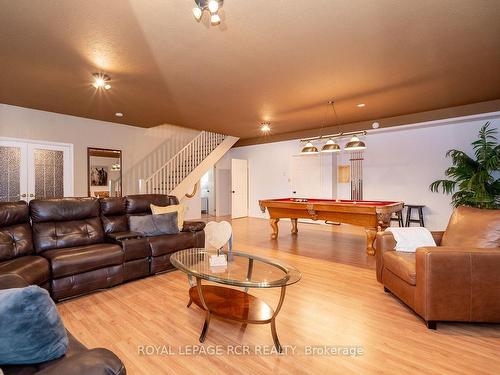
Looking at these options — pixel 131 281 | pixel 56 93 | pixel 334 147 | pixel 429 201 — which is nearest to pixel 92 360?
pixel 131 281

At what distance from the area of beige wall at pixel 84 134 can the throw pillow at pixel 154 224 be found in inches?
129

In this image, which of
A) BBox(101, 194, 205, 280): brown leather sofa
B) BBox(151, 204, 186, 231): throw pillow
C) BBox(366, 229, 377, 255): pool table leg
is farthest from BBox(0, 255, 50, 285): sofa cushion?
BBox(366, 229, 377, 255): pool table leg

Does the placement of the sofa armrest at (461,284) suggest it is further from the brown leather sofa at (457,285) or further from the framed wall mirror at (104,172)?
the framed wall mirror at (104,172)

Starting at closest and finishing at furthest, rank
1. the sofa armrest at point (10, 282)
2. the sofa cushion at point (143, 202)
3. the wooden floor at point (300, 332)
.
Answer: the sofa armrest at point (10, 282)
the wooden floor at point (300, 332)
the sofa cushion at point (143, 202)

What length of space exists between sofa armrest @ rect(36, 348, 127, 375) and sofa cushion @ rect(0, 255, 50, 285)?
5.81 feet

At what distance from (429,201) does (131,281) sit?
595cm

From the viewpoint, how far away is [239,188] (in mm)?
8703

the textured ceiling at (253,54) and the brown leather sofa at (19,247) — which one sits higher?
the textured ceiling at (253,54)

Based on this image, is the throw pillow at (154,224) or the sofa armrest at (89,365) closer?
the sofa armrest at (89,365)

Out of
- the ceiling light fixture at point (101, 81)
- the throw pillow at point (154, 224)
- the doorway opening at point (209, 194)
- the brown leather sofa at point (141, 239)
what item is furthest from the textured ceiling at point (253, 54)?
the doorway opening at point (209, 194)

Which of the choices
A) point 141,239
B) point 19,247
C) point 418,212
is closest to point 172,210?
point 141,239

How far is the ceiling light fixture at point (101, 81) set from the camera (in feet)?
11.5

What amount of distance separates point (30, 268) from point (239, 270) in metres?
1.90

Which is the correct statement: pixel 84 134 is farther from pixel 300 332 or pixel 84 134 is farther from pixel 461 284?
pixel 461 284
